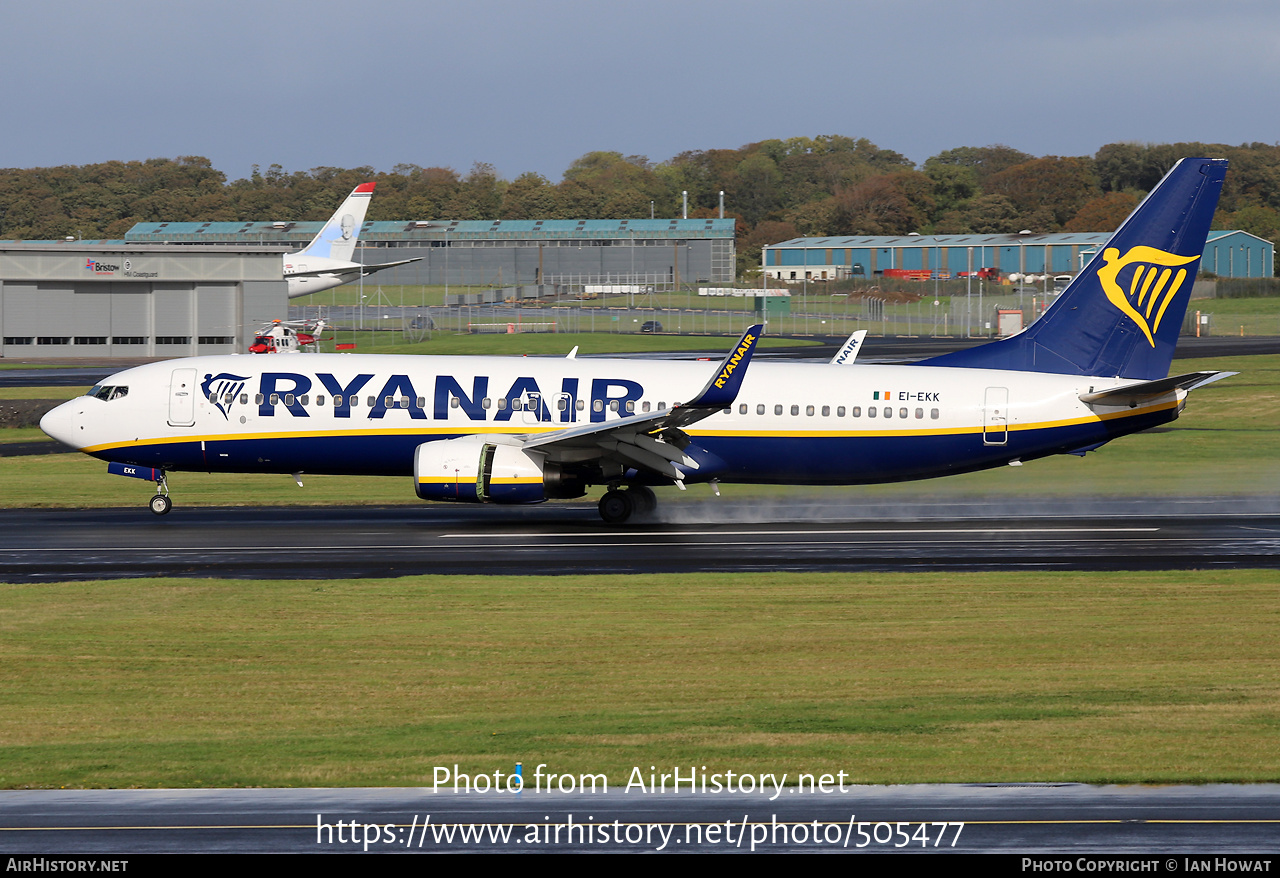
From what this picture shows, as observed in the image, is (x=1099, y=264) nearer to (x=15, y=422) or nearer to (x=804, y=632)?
(x=804, y=632)

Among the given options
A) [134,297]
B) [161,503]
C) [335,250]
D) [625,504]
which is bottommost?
[161,503]

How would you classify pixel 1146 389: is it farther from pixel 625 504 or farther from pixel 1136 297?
pixel 625 504

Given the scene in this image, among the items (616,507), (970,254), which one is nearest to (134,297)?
(616,507)

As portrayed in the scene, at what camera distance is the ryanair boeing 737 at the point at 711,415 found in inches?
1265

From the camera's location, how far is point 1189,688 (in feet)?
58.2

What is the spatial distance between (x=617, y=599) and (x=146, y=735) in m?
9.69

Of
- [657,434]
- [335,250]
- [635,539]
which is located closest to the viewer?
[635,539]

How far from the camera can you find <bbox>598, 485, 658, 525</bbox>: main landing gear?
3297cm

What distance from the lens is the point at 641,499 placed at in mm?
33281

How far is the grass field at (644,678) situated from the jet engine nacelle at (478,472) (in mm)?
5340

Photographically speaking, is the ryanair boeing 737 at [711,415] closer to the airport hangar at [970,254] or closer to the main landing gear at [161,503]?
the main landing gear at [161,503]

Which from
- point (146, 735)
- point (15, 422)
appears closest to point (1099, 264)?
point (146, 735)

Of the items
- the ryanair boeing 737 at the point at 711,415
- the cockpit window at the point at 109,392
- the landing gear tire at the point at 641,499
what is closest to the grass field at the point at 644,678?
the ryanair boeing 737 at the point at 711,415

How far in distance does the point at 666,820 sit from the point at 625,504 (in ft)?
68.5
